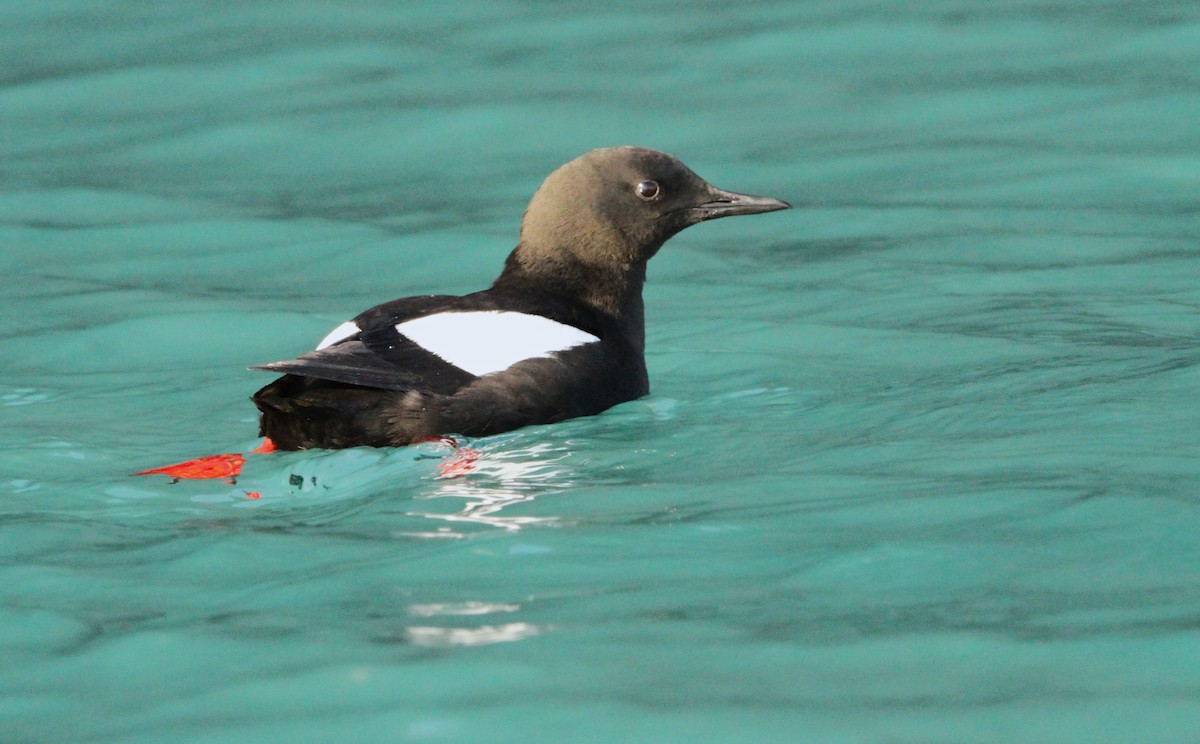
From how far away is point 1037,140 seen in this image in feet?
34.2

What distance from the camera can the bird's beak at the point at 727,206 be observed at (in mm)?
7090

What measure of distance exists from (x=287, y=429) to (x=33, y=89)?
23.3 feet

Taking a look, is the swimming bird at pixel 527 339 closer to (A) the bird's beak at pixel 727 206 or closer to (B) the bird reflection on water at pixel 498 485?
(A) the bird's beak at pixel 727 206

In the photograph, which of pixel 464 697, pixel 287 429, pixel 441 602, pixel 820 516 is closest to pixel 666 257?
pixel 287 429

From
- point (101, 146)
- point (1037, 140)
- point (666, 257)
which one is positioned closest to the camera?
point (666, 257)

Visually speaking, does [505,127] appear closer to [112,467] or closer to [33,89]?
[33,89]

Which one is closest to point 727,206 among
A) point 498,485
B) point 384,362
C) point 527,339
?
point 527,339

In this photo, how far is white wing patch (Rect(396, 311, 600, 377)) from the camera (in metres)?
5.94

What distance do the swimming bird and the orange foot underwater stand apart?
0.63ft

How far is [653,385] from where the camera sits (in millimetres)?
7004

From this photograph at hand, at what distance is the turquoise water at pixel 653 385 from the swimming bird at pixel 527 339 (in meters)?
0.14

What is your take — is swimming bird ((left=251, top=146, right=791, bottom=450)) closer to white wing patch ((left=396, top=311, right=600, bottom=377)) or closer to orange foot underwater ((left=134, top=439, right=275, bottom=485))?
white wing patch ((left=396, top=311, right=600, bottom=377))

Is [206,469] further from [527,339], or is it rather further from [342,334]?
[527,339]

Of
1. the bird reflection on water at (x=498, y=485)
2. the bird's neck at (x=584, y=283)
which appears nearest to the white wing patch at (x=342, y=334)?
the bird reflection on water at (x=498, y=485)
